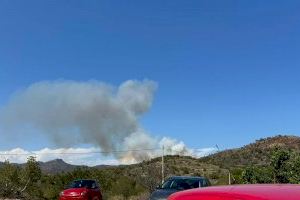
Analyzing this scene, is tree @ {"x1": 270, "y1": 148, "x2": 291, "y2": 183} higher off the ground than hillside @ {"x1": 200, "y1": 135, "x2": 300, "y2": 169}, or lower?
lower

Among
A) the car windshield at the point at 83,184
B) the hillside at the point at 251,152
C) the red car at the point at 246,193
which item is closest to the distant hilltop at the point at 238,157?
the hillside at the point at 251,152

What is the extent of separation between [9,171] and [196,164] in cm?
4505

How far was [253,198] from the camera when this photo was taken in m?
3.37

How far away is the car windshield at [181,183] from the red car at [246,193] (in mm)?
17467

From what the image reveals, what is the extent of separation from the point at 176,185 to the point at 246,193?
18.7 m

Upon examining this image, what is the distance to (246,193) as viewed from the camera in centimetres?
354

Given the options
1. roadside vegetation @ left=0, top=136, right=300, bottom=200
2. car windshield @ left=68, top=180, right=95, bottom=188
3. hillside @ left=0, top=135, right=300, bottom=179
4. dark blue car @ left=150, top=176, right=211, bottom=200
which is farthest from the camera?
hillside @ left=0, top=135, right=300, bottom=179

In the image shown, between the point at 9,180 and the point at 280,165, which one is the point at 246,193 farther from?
the point at 9,180

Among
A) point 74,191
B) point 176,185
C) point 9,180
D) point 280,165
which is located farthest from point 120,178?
point 176,185

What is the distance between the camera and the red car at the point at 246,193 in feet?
11.2

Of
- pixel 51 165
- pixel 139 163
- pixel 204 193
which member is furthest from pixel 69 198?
pixel 51 165

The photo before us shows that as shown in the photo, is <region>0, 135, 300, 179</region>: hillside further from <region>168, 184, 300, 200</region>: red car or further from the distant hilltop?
<region>168, 184, 300, 200</region>: red car

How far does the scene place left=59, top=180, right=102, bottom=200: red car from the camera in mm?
29812

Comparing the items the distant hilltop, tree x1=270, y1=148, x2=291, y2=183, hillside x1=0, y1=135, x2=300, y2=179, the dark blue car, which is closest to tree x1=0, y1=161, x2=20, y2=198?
tree x1=270, y1=148, x2=291, y2=183
